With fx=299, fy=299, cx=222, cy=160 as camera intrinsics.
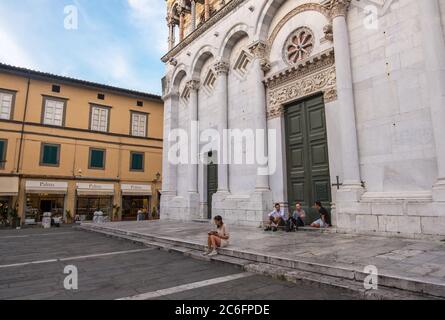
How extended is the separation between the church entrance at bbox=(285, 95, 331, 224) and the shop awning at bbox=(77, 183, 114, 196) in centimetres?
1963

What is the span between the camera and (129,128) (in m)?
29.0

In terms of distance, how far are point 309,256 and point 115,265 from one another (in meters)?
4.14

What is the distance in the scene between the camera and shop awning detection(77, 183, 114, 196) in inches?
1005

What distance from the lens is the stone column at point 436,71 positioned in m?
7.52

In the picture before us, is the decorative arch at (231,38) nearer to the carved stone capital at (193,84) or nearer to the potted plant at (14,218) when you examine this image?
the carved stone capital at (193,84)

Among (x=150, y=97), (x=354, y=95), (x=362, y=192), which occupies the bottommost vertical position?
(x=362, y=192)

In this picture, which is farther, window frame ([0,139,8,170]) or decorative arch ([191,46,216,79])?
window frame ([0,139,8,170])

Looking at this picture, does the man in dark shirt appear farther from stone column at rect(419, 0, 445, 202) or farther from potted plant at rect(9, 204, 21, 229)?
potted plant at rect(9, 204, 21, 229)

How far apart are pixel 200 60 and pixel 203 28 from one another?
176 centimetres

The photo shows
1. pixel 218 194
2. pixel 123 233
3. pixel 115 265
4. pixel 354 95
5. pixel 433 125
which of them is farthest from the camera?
pixel 218 194

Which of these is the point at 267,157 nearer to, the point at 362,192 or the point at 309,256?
the point at 362,192

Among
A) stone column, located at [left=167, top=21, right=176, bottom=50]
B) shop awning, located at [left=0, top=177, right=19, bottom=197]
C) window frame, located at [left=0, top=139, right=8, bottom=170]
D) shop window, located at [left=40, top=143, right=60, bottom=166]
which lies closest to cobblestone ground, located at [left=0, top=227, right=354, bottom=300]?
stone column, located at [left=167, top=21, right=176, bottom=50]

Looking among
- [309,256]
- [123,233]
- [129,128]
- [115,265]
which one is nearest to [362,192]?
[309,256]

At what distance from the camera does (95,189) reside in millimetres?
26250
